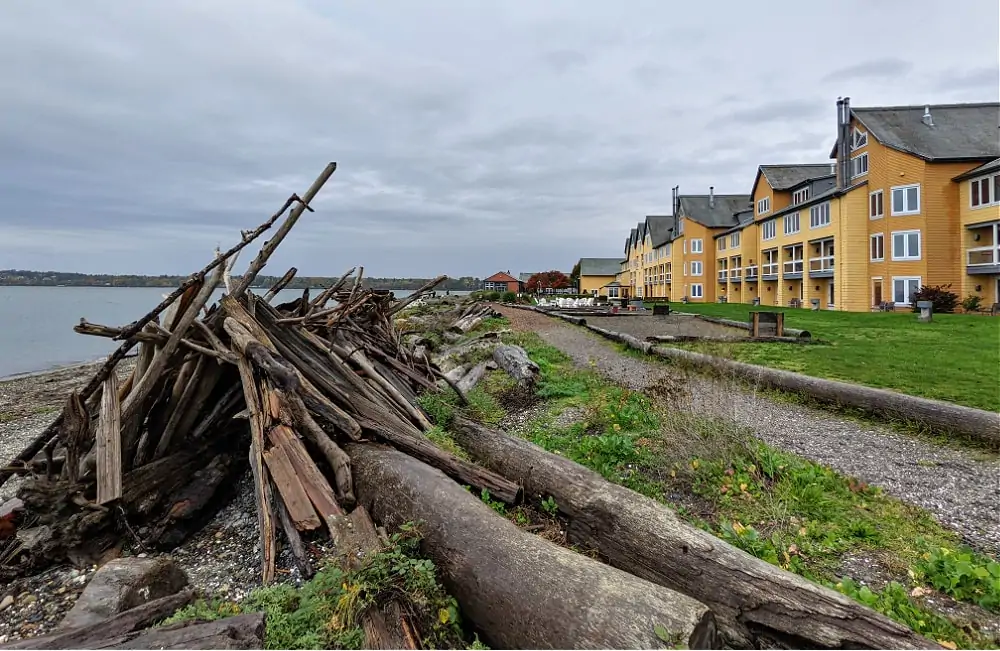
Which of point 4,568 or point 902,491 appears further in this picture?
point 902,491

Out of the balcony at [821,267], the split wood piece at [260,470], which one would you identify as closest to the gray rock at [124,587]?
the split wood piece at [260,470]

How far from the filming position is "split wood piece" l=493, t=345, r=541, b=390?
1012 centimetres

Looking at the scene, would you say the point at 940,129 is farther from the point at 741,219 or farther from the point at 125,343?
the point at 125,343

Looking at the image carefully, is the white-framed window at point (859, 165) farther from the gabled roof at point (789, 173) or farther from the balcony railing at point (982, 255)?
the gabled roof at point (789, 173)

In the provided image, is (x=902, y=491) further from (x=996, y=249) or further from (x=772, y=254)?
(x=772, y=254)

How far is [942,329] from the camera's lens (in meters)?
17.0

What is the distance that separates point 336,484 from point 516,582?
1984 mm

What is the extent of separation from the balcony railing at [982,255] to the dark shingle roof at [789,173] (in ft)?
56.2

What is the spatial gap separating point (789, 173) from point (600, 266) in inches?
1973

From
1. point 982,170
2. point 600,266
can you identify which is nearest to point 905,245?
point 982,170

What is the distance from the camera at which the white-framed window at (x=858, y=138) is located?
100 ft

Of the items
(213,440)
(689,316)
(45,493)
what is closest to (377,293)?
(213,440)

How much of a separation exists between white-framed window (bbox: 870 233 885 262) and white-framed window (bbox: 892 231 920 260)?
667 mm

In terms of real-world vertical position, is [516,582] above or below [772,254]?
below
